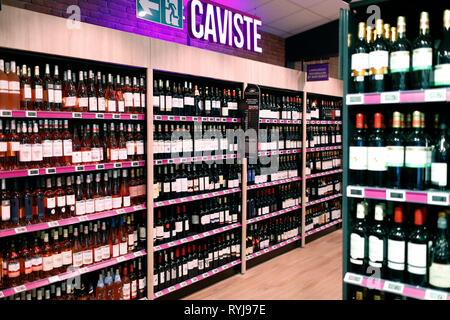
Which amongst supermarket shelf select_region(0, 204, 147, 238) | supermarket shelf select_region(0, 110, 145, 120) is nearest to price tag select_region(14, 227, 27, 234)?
supermarket shelf select_region(0, 204, 147, 238)

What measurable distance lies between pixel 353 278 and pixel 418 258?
0.38 metres

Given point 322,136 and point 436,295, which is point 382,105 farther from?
point 322,136

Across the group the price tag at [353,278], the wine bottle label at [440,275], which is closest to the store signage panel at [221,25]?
the price tag at [353,278]

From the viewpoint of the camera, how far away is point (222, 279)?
453 cm

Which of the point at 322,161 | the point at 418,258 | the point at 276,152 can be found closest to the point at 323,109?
the point at 322,161

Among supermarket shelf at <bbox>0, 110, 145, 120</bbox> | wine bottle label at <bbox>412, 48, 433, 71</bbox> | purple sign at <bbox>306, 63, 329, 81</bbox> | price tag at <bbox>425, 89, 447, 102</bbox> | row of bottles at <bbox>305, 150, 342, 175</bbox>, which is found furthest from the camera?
row of bottles at <bbox>305, 150, 342, 175</bbox>

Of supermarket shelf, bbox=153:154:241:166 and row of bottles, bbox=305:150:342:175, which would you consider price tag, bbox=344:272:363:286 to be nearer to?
supermarket shelf, bbox=153:154:241:166

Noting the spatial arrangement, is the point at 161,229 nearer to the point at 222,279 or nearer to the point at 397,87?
the point at 222,279

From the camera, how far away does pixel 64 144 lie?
3066 mm

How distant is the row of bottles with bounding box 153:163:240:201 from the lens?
3.87 m

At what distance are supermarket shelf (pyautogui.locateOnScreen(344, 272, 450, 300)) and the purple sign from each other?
12.7 feet

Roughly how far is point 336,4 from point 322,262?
416 centimetres

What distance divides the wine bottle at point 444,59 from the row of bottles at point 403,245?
683 mm

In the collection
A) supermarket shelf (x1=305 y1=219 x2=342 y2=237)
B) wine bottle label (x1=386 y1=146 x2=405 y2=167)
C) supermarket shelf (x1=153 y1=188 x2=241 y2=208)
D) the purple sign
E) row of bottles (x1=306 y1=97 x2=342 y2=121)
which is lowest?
supermarket shelf (x1=305 y1=219 x2=342 y2=237)
